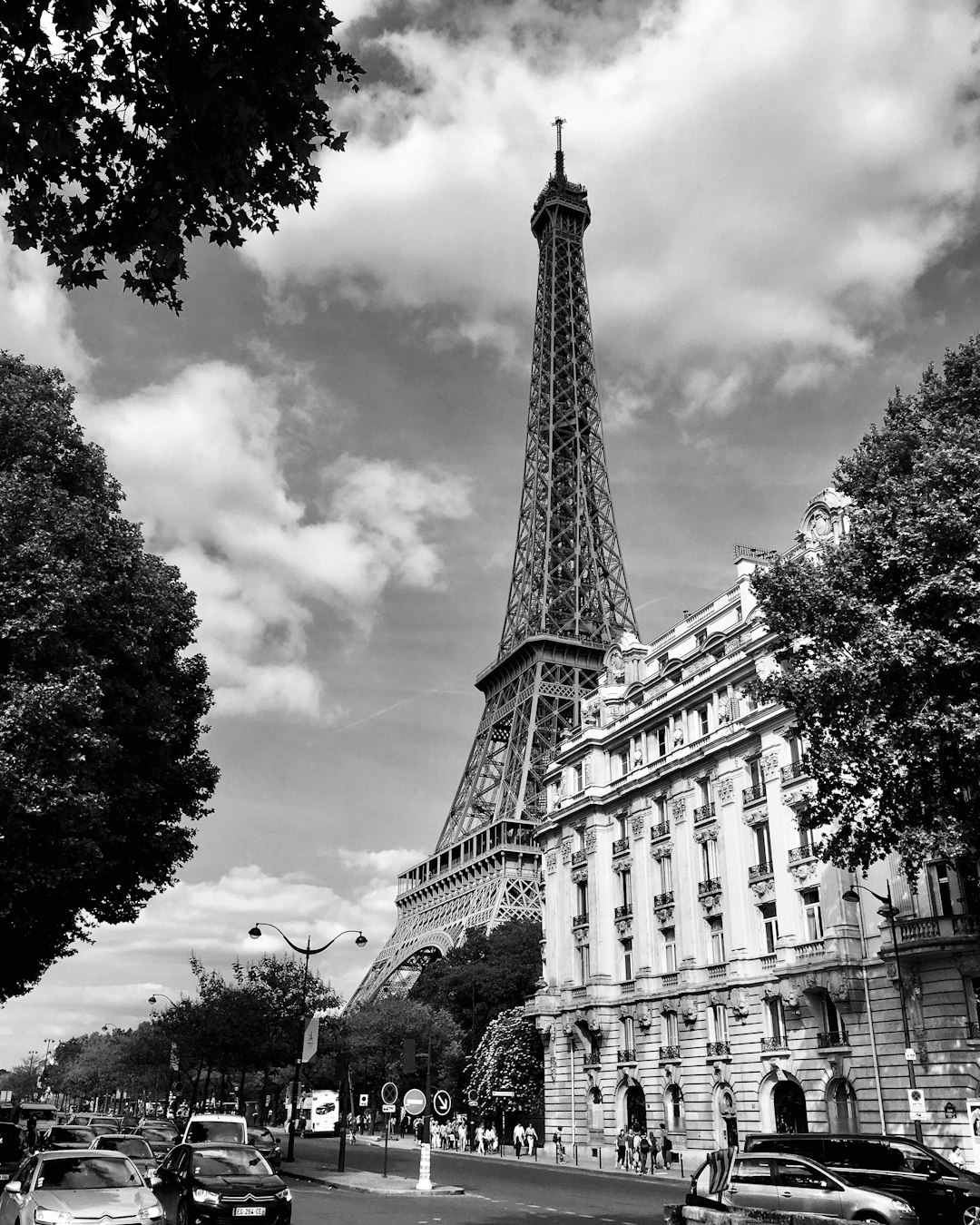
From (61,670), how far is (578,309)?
135 m

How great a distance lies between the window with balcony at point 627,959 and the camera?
5478cm

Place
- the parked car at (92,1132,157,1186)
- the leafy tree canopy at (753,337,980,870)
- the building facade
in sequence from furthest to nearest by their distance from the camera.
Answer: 1. the building facade
2. the parked car at (92,1132,157,1186)
3. the leafy tree canopy at (753,337,980,870)

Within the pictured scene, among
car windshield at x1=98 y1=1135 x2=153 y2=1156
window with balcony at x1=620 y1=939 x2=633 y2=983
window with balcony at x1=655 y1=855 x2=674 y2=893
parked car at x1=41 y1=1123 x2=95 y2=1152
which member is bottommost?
parked car at x1=41 y1=1123 x2=95 y2=1152

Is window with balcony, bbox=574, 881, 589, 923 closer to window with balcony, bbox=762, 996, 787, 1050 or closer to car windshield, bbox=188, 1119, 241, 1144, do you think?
window with balcony, bbox=762, 996, 787, 1050

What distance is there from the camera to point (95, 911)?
27.8 meters

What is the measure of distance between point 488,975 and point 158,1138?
4626 centimetres

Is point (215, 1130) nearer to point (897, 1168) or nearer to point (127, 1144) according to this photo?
point (127, 1144)

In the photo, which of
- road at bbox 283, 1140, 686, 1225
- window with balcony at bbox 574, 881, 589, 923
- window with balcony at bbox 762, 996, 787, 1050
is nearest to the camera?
road at bbox 283, 1140, 686, 1225

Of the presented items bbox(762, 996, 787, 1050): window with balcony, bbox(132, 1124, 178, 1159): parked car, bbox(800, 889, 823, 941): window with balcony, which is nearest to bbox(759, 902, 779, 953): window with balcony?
bbox(800, 889, 823, 941): window with balcony

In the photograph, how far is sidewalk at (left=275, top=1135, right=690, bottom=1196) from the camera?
3109 centimetres

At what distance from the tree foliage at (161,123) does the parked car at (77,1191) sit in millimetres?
12693

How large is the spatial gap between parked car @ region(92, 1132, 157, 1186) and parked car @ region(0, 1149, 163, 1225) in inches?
324

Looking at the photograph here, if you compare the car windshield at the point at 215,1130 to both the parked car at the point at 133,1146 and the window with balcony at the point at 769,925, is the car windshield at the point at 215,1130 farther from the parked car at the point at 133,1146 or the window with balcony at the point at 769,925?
the window with balcony at the point at 769,925

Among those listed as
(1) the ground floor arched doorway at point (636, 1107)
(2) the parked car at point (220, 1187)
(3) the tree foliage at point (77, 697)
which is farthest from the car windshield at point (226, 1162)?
(1) the ground floor arched doorway at point (636, 1107)
